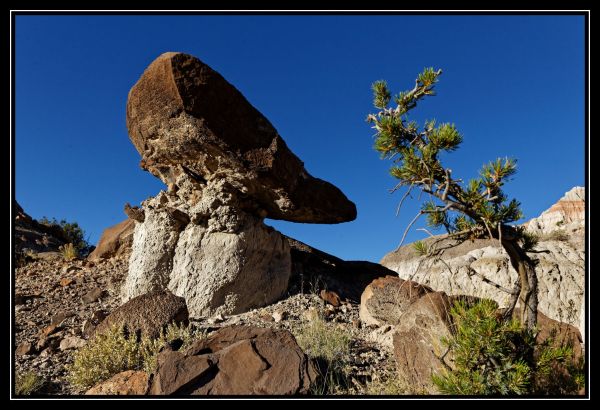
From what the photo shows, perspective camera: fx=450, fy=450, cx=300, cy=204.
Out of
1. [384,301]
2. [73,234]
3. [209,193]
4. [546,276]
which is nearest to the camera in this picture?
[384,301]

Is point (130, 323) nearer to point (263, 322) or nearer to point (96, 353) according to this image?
point (96, 353)

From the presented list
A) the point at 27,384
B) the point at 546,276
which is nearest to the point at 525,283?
the point at 27,384

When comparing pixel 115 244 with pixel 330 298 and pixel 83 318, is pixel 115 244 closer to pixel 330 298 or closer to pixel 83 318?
pixel 83 318

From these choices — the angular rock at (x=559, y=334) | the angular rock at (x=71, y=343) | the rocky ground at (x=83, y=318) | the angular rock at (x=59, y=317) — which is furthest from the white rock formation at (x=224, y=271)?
the angular rock at (x=559, y=334)

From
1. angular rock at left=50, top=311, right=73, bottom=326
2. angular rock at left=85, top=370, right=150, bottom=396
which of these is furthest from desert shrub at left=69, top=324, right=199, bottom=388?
angular rock at left=50, top=311, right=73, bottom=326

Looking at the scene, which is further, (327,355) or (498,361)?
(327,355)

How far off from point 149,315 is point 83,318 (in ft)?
6.98

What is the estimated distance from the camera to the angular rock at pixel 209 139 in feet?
22.0

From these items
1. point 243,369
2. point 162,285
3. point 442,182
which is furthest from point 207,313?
point 442,182

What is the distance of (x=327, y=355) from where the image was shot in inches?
191

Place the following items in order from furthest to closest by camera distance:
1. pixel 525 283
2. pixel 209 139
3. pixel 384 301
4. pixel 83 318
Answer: pixel 83 318 < pixel 209 139 < pixel 384 301 < pixel 525 283

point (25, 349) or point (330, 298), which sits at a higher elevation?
point (330, 298)

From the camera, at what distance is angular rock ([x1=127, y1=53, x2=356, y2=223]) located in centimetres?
671

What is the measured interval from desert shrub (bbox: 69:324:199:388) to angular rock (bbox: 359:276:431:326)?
277cm
